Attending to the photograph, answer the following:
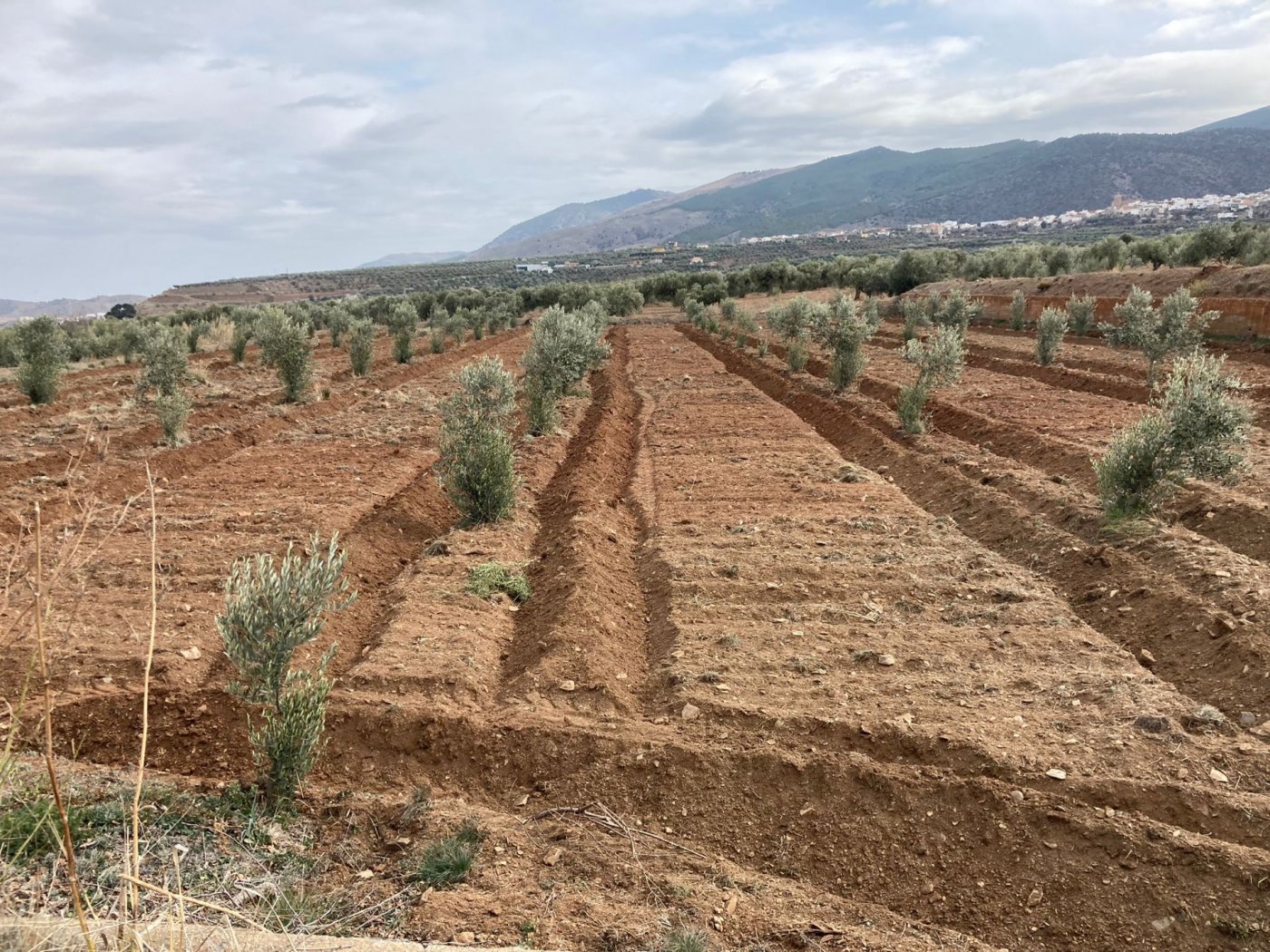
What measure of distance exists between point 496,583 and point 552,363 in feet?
33.0

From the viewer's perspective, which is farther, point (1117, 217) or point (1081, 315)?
point (1117, 217)

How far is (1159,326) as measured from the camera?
2016 centimetres

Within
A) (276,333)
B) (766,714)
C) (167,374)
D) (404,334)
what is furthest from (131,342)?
(766,714)

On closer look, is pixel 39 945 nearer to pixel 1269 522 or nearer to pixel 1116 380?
pixel 1269 522

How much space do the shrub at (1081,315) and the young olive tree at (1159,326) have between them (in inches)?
224

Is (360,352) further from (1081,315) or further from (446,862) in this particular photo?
(1081,315)

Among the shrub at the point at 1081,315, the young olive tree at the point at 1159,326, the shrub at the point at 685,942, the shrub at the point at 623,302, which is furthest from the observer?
the shrub at the point at 623,302

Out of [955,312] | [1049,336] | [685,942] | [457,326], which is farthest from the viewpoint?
[457,326]

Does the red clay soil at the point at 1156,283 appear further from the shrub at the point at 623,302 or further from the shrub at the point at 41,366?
the shrub at the point at 41,366

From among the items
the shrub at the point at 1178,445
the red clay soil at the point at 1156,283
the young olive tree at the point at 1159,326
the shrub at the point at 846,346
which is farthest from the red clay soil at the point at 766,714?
the red clay soil at the point at 1156,283

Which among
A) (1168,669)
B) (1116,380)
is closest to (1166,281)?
(1116,380)

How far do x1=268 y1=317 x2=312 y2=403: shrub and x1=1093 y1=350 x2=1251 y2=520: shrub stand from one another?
17.9 meters

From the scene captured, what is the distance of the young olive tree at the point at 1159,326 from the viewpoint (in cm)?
1783

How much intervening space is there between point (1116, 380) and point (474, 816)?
754 inches
